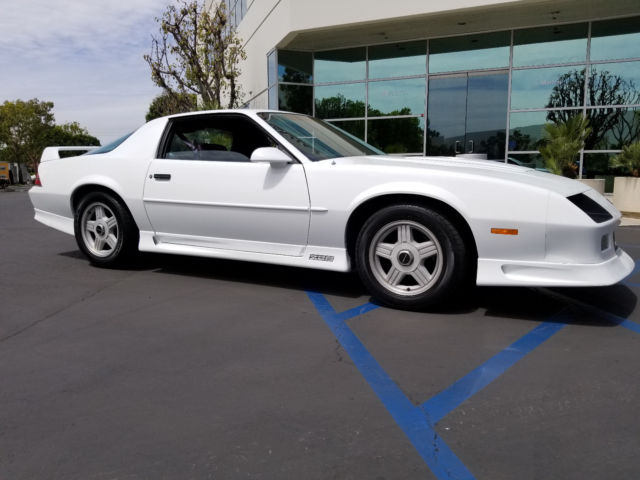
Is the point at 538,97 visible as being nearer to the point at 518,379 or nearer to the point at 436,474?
the point at 518,379

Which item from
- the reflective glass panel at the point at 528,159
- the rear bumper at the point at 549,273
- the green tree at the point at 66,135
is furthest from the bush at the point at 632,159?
the green tree at the point at 66,135

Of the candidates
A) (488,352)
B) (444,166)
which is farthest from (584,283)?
(444,166)

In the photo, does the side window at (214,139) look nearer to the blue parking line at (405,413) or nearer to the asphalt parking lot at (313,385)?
the asphalt parking lot at (313,385)

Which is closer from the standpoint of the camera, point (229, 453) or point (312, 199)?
point (229, 453)

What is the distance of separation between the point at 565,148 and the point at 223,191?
8493 millimetres

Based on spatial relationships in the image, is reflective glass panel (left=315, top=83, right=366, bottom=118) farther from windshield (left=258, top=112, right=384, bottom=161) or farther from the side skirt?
the side skirt

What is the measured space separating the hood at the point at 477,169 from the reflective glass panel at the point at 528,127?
1079cm

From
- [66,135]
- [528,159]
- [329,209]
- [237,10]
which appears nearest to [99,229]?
[329,209]

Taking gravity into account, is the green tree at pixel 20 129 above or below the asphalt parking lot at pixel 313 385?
above

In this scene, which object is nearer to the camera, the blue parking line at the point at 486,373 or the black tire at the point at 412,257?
the blue parking line at the point at 486,373

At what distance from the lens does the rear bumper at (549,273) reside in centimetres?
358

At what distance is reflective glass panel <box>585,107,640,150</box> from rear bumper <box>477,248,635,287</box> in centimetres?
1124

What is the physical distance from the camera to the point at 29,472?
206 cm

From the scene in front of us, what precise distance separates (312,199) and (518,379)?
6.76 feet
